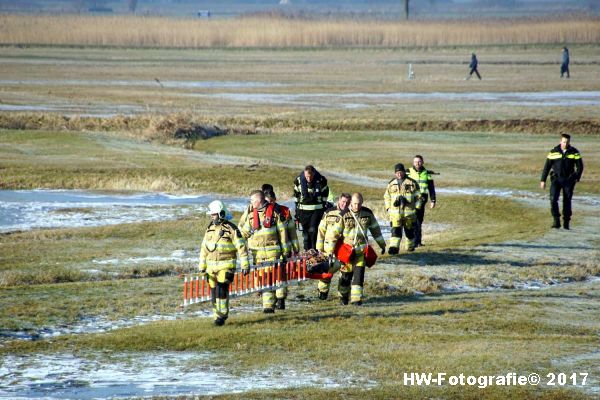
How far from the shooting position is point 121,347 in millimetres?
17016

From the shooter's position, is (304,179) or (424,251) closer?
(304,179)

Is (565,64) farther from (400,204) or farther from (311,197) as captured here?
(311,197)

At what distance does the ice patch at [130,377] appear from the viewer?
48.1 feet

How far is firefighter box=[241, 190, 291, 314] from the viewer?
1948cm

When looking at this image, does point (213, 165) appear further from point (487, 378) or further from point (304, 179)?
point (487, 378)

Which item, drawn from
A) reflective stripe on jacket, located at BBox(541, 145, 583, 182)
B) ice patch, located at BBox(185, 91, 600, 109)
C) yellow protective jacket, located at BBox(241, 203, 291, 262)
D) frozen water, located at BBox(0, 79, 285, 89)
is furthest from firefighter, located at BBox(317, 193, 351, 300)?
frozen water, located at BBox(0, 79, 285, 89)

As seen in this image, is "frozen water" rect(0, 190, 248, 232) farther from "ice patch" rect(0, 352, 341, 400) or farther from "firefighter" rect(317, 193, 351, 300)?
"ice patch" rect(0, 352, 341, 400)

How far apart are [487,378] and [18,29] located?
121 m

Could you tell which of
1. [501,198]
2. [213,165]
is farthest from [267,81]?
[501,198]

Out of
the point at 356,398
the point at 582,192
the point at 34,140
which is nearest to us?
the point at 356,398

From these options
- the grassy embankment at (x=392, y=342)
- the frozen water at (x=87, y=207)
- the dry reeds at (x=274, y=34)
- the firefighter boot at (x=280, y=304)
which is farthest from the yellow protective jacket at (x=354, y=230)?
the dry reeds at (x=274, y=34)

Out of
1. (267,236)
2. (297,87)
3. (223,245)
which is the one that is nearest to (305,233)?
(267,236)

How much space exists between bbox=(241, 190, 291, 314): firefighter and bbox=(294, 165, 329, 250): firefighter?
3888 millimetres

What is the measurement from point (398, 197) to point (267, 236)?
21.5 ft
